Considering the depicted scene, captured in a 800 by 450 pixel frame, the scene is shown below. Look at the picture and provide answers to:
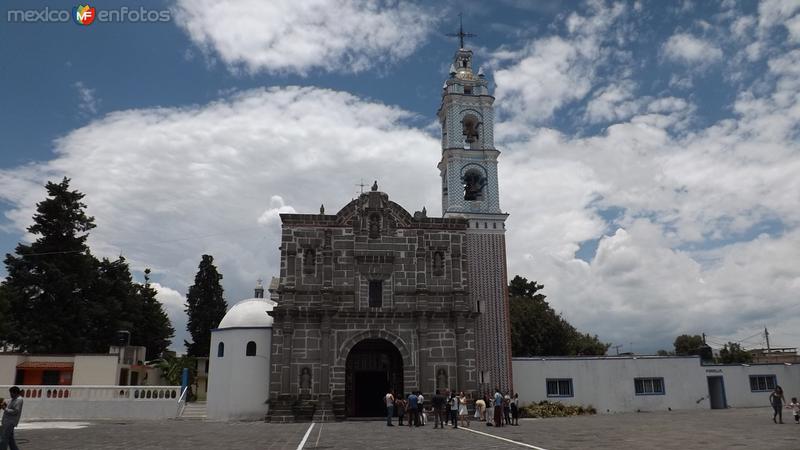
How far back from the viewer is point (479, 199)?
36250mm

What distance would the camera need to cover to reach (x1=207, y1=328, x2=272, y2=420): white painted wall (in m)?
29.7

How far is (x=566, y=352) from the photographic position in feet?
195

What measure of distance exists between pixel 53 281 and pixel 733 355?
234 feet

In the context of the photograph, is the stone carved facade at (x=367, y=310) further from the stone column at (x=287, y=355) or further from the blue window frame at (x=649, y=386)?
the blue window frame at (x=649, y=386)

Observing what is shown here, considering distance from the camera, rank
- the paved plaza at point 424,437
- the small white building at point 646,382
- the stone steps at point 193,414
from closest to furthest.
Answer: the paved plaza at point 424,437, the stone steps at point 193,414, the small white building at point 646,382

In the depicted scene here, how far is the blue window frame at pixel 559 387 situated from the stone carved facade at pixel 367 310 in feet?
20.9

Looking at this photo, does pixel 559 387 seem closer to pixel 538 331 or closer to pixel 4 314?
pixel 538 331

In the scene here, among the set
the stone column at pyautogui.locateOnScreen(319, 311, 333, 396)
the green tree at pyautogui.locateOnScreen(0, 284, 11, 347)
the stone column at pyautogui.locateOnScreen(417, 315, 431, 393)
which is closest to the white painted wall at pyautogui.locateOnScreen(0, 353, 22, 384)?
the green tree at pyautogui.locateOnScreen(0, 284, 11, 347)

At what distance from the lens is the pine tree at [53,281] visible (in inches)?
1704

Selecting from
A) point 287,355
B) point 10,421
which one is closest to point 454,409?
point 287,355

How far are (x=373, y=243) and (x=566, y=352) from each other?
3471 cm

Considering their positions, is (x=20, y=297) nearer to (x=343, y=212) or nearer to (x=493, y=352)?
(x=343, y=212)

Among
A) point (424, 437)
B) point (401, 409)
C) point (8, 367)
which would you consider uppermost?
point (8, 367)

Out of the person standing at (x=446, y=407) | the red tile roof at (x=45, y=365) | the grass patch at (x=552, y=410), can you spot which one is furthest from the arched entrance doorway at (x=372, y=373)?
the red tile roof at (x=45, y=365)
